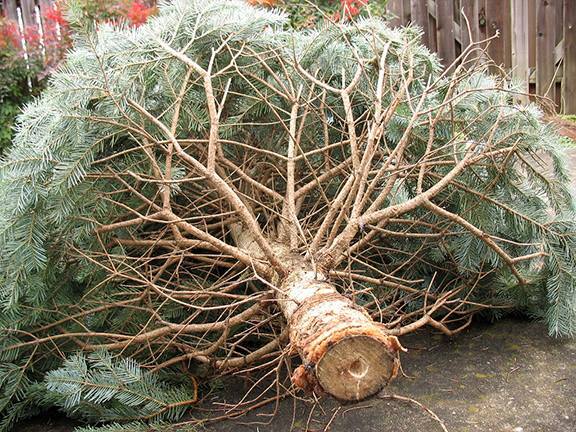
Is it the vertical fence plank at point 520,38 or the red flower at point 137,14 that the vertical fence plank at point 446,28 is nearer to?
the vertical fence plank at point 520,38

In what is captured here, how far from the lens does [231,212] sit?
7.48 ft

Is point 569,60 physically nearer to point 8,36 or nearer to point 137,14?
point 137,14

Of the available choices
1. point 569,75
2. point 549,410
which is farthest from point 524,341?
point 569,75

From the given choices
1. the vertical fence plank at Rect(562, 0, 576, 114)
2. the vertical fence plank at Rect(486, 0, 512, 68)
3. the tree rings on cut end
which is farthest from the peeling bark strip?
the vertical fence plank at Rect(486, 0, 512, 68)

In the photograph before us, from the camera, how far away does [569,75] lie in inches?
249

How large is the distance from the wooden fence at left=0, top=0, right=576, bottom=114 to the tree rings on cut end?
495 centimetres

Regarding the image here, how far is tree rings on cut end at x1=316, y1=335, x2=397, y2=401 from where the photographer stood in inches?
64.2

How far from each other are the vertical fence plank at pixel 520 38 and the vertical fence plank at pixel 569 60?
360mm

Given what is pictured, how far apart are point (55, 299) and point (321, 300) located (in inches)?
44.1

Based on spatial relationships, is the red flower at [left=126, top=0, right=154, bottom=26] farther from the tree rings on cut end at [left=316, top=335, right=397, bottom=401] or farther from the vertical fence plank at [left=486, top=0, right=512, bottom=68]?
the tree rings on cut end at [left=316, top=335, right=397, bottom=401]

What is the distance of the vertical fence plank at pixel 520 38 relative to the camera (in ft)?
21.0

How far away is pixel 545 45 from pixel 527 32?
22cm

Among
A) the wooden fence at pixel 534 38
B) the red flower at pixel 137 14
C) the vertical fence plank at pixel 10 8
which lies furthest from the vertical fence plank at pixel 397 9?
the vertical fence plank at pixel 10 8

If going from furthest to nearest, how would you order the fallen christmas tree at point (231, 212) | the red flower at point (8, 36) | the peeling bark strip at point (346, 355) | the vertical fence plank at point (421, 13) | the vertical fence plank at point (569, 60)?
1. the vertical fence plank at point (421, 13)
2. the vertical fence plank at point (569, 60)
3. the red flower at point (8, 36)
4. the fallen christmas tree at point (231, 212)
5. the peeling bark strip at point (346, 355)
